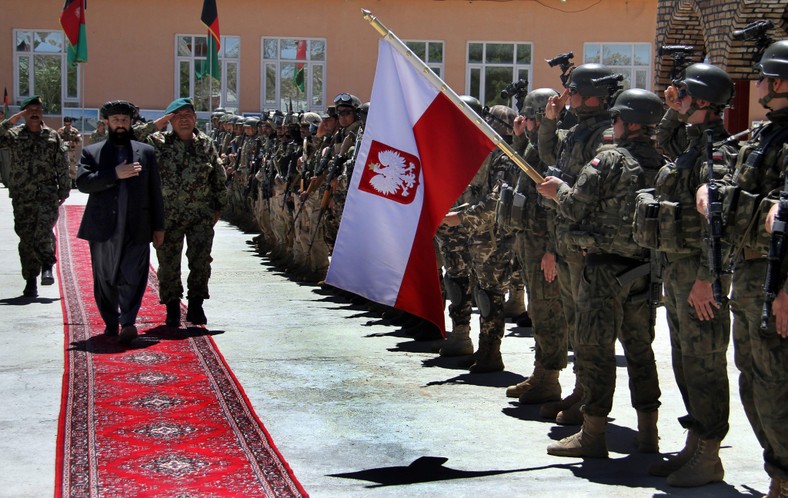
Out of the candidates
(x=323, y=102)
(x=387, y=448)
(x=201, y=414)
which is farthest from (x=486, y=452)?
(x=323, y=102)

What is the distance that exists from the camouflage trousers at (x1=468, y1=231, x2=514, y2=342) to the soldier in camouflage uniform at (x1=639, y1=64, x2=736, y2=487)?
2.60 meters

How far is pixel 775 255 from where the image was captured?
14.1 feet

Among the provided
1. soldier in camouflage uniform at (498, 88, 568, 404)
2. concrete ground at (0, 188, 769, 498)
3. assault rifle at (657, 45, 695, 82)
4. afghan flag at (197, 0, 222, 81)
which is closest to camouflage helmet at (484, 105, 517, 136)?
assault rifle at (657, 45, 695, 82)

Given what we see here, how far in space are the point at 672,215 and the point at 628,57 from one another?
29.8m

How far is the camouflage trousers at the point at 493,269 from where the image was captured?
7988mm

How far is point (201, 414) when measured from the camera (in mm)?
6715

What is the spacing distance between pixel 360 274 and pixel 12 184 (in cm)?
658

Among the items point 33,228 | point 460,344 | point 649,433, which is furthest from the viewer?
point 33,228

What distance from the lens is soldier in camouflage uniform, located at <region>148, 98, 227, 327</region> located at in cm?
970

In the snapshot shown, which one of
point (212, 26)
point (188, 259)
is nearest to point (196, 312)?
point (188, 259)

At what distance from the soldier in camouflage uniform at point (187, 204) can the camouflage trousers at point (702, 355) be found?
5314 mm

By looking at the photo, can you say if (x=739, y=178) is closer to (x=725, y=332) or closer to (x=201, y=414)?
(x=725, y=332)

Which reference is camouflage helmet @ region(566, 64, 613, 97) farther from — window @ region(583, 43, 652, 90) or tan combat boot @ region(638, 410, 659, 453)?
window @ region(583, 43, 652, 90)

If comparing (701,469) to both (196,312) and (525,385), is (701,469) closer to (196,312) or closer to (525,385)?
(525,385)
